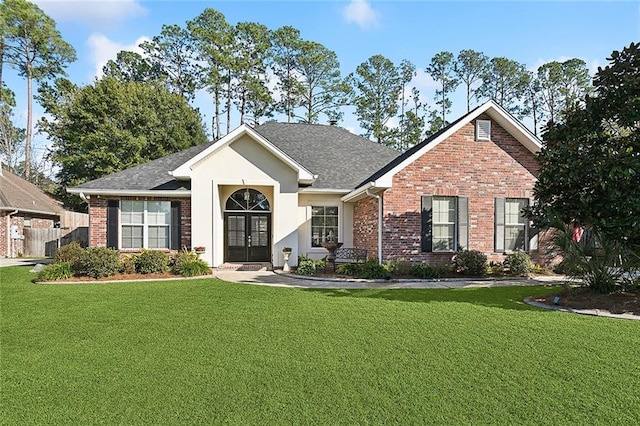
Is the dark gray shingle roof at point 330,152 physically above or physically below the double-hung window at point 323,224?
above

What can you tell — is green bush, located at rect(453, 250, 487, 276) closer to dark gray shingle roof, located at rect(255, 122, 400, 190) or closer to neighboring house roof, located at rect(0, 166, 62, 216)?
dark gray shingle roof, located at rect(255, 122, 400, 190)

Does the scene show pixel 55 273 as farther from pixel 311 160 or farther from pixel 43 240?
pixel 43 240

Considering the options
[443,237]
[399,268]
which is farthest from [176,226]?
[443,237]

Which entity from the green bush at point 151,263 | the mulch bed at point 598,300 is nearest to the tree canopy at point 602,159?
the mulch bed at point 598,300

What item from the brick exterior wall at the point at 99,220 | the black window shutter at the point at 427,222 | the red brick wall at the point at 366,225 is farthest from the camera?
the brick exterior wall at the point at 99,220

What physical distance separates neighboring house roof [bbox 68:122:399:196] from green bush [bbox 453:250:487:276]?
501 centimetres

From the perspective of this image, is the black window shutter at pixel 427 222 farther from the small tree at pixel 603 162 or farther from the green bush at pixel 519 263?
the small tree at pixel 603 162

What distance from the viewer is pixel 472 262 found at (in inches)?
491

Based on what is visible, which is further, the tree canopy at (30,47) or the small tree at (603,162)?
the tree canopy at (30,47)

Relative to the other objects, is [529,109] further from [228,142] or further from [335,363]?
[335,363]

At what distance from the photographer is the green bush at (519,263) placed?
1264cm

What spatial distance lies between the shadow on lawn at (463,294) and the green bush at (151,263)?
573cm

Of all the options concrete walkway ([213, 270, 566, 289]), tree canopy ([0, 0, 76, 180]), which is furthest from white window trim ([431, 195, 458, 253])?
tree canopy ([0, 0, 76, 180])

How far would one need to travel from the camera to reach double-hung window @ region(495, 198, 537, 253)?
13.6 m
